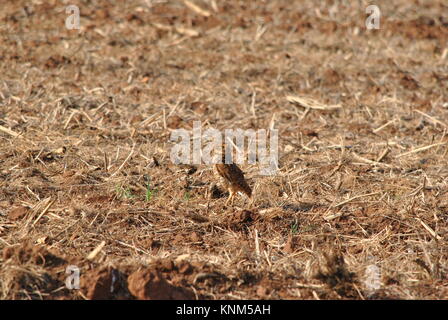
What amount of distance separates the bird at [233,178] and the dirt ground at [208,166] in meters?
0.17

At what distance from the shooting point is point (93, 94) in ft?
25.6

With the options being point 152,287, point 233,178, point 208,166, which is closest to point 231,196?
point 233,178

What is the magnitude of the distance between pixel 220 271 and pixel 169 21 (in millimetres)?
6492

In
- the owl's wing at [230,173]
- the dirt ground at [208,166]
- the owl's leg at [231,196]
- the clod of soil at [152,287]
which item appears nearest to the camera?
the clod of soil at [152,287]

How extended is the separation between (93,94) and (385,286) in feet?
14.6

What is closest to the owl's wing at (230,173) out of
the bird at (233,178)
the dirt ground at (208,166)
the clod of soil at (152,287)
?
the bird at (233,178)

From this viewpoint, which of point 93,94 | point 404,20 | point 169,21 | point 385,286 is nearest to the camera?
point 385,286

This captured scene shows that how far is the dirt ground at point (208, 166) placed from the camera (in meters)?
4.45

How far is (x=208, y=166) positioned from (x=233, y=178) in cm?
89

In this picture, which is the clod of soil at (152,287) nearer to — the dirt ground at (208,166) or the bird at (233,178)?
the dirt ground at (208,166)

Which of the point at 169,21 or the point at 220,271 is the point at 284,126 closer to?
the point at 220,271

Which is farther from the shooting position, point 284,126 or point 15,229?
point 284,126

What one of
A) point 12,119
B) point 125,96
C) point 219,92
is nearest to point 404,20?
point 219,92
